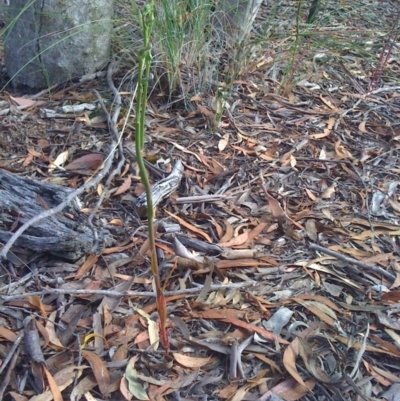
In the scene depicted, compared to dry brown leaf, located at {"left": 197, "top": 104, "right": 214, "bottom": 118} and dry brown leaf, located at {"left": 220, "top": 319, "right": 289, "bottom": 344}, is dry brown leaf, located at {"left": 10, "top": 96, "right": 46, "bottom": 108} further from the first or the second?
dry brown leaf, located at {"left": 220, "top": 319, "right": 289, "bottom": 344}

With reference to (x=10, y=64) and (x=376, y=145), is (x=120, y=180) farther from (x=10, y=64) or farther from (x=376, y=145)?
(x=376, y=145)

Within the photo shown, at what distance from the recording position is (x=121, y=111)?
9.07 ft

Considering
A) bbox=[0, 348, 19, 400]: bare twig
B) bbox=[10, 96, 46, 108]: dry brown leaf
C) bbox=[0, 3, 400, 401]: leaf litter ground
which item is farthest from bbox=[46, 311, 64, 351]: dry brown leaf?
bbox=[10, 96, 46, 108]: dry brown leaf

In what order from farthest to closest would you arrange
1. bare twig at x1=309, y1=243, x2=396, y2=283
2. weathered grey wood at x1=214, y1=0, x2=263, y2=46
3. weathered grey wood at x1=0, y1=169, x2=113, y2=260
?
1. weathered grey wood at x1=214, y1=0, x2=263, y2=46
2. bare twig at x1=309, y1=243, x2=396, y2=283
3. weathered grey wood at x1=0, y1=169, x2=113, y2=260

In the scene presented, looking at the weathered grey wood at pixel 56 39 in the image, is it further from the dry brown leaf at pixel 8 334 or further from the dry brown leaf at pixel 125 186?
the dry brown leaf at pixel 8 334

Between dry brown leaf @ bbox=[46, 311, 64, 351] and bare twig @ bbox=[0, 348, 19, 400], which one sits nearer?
bare twig @ bbox=[0, 348, 19, 400]

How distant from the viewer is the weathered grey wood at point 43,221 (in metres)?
1.92

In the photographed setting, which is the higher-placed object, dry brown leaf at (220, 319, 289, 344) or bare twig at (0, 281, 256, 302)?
bare twig at (0, 281, 256, 302)

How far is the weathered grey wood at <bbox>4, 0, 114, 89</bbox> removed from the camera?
2.73 meters

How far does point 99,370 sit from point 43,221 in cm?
58

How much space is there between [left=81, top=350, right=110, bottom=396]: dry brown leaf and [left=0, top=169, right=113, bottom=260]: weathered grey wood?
1.26 ft

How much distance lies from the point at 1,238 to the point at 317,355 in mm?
1070

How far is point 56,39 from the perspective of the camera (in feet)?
9.14

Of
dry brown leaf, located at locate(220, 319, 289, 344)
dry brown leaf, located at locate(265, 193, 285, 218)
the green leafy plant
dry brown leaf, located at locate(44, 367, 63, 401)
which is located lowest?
dry brown leaf, located at locate(265, 193, 285, 218)
